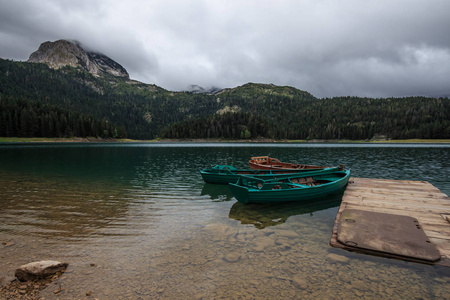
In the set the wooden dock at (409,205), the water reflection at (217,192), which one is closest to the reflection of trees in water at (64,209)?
the water reflection at (217,192)

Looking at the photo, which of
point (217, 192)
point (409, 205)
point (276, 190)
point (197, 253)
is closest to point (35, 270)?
point (197, 253)

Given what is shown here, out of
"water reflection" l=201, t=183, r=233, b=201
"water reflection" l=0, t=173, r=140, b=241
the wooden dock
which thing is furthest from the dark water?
"water reflection" l=201, t=183, r=233, b=201

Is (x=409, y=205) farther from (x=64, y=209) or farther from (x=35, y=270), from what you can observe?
(x=64, y=209)

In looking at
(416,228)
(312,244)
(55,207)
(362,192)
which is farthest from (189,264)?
(362,192)

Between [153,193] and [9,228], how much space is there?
1064 centimetres

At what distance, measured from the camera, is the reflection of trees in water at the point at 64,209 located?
1205 cm

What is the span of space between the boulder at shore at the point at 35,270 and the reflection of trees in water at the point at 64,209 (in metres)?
3.63

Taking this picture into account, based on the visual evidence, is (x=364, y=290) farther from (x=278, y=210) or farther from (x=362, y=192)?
(x=362, y=192)

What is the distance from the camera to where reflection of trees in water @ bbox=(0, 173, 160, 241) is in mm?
12048

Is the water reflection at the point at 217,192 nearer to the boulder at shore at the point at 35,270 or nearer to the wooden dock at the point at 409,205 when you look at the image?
the wooden dock at the point at 409,205

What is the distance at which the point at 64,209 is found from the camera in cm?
1589

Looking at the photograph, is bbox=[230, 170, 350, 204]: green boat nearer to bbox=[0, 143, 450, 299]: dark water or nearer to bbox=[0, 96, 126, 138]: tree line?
bbox=[0, 143, 450, 299]: dark water

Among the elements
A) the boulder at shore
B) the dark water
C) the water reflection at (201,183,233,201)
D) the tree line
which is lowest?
the water reflection at (201,183,233,201)

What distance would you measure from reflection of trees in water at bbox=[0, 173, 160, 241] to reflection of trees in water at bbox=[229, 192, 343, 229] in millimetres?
7221
